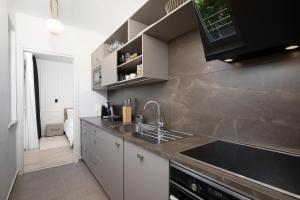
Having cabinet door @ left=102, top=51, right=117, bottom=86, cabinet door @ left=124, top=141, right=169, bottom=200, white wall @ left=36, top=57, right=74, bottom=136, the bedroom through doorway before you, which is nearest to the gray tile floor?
the bedroom through doorway

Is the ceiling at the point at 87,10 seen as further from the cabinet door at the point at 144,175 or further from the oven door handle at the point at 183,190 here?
the oven door handle at the point at 183,190

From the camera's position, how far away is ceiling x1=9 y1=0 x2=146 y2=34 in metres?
2.09

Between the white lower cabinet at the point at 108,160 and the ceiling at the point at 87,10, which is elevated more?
the ceiling at the point at 87,10

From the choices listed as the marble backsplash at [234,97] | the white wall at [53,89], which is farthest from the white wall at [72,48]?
the white wall at [53,89]

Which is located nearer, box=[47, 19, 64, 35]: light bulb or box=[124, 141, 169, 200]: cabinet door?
box=[124, 141, 169, 200]: cabinet door

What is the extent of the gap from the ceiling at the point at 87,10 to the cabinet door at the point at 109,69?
2.05ft

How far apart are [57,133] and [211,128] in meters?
4.82

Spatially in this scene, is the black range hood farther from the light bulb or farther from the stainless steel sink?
the light bulb

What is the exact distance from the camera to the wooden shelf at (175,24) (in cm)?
124

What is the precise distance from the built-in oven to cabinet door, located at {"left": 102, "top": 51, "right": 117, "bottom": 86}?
5.22 feet

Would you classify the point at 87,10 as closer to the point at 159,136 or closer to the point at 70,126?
the point at 159,136

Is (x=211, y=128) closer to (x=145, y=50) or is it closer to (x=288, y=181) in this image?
(x=288, y=181)

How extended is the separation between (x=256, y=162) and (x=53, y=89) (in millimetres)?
5471

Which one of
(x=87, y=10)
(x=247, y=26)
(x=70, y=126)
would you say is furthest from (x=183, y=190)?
(x=70, y=126)
